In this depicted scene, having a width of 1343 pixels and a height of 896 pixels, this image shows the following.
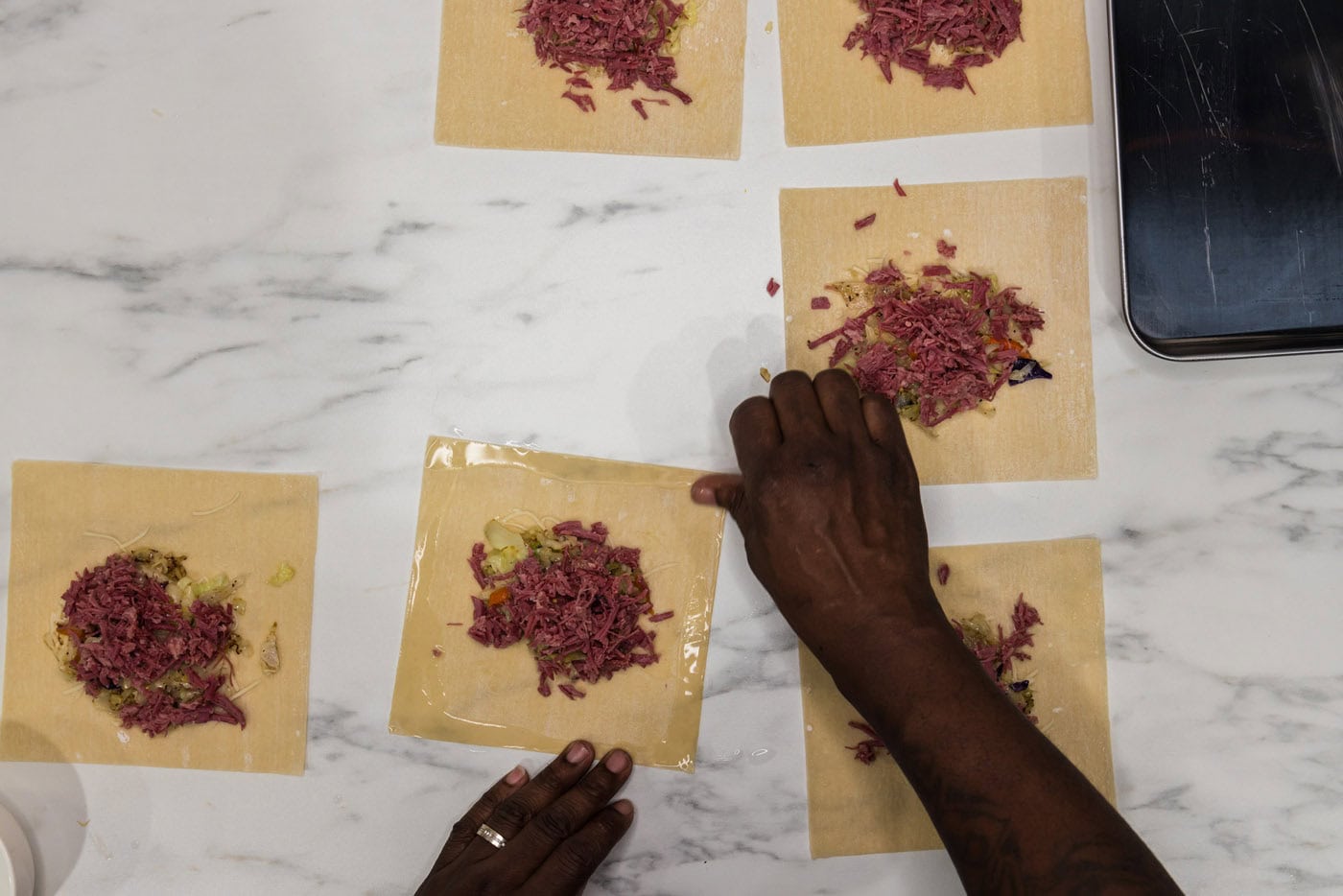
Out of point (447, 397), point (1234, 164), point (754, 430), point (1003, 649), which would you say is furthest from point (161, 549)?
point (1234, 164)

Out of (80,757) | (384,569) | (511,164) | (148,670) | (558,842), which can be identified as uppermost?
(511,164)

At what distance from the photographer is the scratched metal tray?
946 mm

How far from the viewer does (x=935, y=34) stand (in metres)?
0.98

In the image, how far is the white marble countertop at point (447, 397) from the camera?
3.32ft

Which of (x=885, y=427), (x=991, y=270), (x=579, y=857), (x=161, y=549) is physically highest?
(x=991, y=270)

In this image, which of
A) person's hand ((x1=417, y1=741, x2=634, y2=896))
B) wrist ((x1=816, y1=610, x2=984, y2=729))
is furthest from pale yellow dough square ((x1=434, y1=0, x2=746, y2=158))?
person's hand ((x1=417, y1=741, x2=634, y2=896))

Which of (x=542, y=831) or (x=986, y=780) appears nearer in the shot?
(x=986, y=780)

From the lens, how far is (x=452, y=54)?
1.00m

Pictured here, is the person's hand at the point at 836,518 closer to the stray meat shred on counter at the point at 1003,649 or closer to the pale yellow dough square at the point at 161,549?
the stray meat shred on counter at the point at 1003,649

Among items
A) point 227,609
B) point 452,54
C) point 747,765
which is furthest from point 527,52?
point 747,765

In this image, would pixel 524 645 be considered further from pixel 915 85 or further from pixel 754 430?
pixel 915 85

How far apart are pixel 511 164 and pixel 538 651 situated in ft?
1.93

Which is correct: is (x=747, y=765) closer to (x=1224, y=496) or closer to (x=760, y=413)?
(x=760, y=413)

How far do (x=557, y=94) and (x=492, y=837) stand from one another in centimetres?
88
